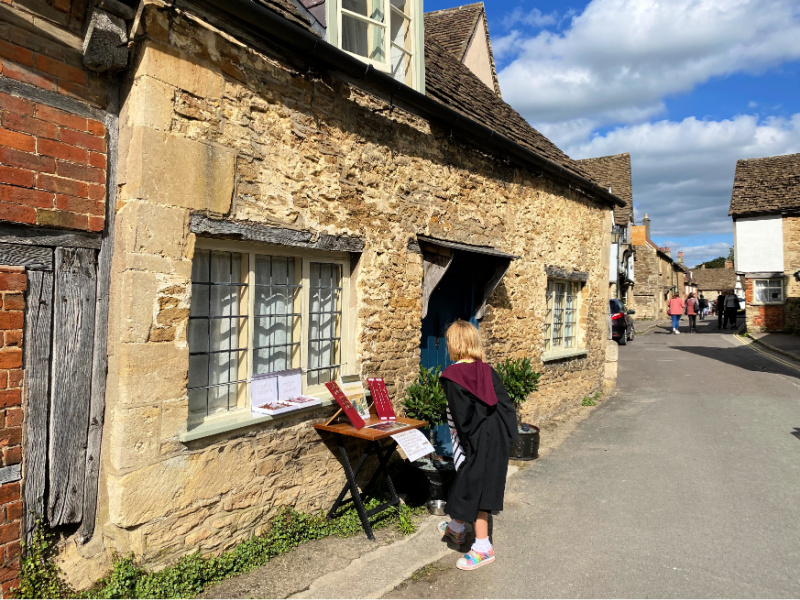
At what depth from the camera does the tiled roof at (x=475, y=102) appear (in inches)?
280

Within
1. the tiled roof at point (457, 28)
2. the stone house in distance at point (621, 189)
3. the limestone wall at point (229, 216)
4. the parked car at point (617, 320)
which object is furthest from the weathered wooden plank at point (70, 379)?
the stone house in distance at point (621, 189)

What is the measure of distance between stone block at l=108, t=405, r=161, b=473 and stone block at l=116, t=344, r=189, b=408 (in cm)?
7

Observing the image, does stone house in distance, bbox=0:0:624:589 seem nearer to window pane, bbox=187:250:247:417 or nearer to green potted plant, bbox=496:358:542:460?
window pane, bbox=187:250:247:417

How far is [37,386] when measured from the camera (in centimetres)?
310

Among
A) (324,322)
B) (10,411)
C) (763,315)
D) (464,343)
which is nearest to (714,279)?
(763,315)

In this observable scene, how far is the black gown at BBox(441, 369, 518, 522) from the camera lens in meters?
3.94

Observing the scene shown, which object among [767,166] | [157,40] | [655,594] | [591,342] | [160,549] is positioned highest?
[767,166]

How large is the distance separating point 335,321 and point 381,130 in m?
1.85

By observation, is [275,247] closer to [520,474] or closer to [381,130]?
[381,130]

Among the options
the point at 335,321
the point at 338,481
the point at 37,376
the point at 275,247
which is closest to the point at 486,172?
the point at 335,321

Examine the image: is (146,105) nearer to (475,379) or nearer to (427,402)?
(475,379)

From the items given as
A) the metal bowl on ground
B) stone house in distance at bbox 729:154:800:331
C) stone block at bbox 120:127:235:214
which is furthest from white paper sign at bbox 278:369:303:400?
stone house in distance at bbox 729:154:800:331

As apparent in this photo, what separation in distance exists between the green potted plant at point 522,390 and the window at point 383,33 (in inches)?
131

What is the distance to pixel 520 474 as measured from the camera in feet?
20.2
